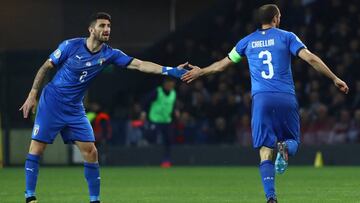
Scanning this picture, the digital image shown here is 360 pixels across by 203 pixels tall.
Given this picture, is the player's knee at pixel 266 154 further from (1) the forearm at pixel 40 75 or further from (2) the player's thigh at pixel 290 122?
(1) the forearm at pixel 40 75

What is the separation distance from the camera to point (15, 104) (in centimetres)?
2745

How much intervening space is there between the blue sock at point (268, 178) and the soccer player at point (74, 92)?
1620 millimetres

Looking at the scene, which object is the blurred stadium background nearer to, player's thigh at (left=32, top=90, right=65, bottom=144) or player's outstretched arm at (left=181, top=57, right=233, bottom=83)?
player's outstretched arm at (left=181, top=57, right=233, bottom=83)

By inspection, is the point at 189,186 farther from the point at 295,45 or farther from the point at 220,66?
the point at 295,45

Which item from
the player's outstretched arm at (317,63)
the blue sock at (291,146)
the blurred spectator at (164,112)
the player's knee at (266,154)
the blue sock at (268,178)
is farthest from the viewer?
the blurred spectator at (164,112)

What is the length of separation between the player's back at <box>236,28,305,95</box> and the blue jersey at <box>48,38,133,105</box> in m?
1.53

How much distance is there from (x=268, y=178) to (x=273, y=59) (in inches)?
50.3

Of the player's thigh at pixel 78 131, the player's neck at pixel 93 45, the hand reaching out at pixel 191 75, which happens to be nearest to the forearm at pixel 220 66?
the hand reaching out at pixel 191 75

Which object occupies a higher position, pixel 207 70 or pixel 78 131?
pixel 207 70

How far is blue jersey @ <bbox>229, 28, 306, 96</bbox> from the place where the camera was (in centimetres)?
1176

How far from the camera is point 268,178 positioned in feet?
37.8

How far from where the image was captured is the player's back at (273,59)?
38.6ft

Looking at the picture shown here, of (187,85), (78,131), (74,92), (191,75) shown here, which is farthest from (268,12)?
(187,85)

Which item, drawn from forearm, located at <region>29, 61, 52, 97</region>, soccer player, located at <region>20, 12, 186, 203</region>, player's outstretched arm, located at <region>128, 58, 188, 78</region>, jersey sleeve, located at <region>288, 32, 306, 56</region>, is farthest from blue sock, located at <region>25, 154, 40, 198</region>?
jersey sleeve, located at <region>288, 32, 306, 56</region>
